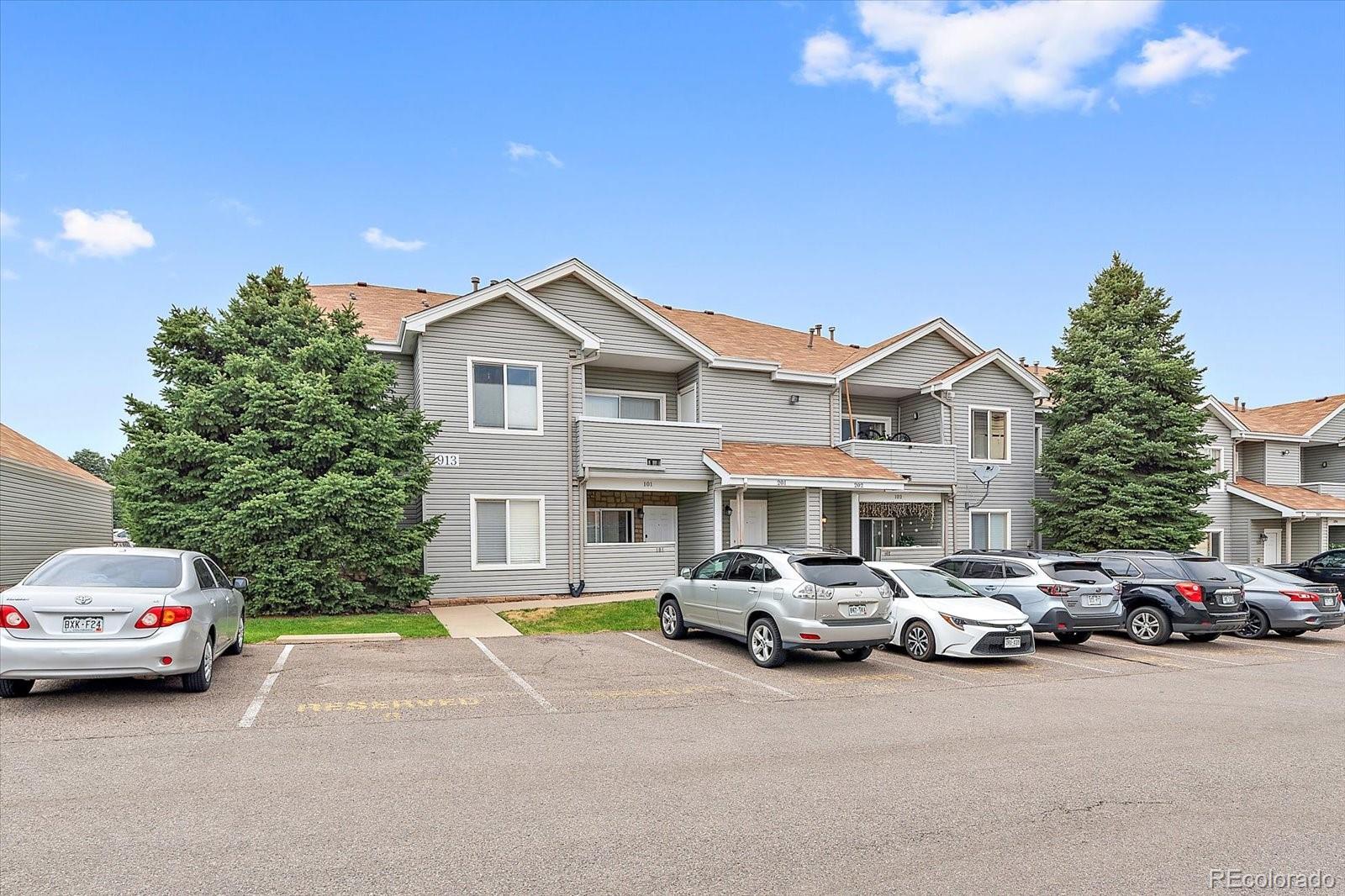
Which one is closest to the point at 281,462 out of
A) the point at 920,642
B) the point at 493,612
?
the point at 493,612

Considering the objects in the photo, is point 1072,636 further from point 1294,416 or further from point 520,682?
point 1294,416

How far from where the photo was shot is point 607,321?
22656mm

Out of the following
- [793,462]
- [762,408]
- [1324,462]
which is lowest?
[1324,462]

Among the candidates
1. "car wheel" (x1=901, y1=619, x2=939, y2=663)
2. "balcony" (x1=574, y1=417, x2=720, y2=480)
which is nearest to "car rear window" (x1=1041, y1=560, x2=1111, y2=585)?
"car wheel" (x1=901, y1=619, x2=939, y2=663)

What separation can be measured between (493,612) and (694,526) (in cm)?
729

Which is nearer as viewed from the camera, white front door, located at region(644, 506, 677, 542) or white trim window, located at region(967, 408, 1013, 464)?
white front door, located at region(644, 506, 677, 542)

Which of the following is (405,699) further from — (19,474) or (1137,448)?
(1137,448)

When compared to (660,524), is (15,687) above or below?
below

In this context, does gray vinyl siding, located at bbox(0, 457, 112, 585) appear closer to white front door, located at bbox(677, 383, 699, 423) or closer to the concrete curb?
the concrete curb

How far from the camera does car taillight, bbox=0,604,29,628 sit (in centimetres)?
845

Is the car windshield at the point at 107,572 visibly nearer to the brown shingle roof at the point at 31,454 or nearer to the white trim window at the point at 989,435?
the brown shingle roof at the point at 31,454

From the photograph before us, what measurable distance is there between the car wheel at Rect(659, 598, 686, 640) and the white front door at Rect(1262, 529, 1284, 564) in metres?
29.3

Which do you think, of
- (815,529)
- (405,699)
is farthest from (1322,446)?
(405,699)

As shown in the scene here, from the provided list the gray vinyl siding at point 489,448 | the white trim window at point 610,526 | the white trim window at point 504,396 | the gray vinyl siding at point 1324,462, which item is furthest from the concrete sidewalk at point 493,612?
the gray vinyl siding at point 1324,462
